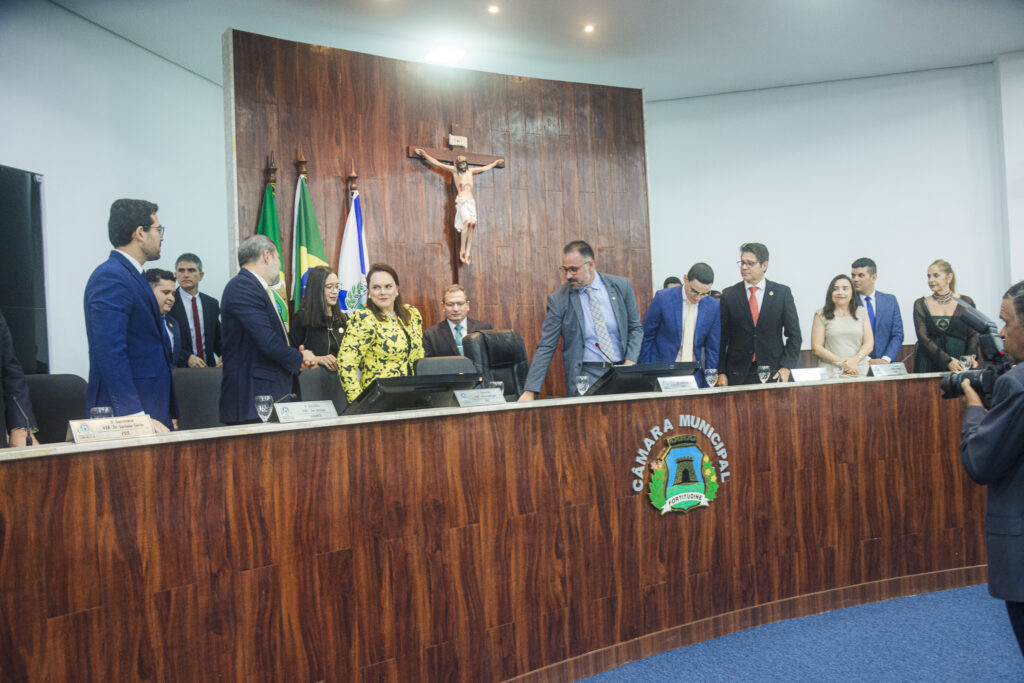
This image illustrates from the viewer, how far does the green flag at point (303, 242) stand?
17.3 ft

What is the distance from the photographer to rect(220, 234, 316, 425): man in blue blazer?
300 cm

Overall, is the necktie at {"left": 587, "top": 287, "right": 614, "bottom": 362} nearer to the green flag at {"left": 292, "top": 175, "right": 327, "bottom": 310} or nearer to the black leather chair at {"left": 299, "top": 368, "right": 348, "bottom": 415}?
the black leather chair at {"left": 299, "top": 368, "right": 348, "bottom": 415}

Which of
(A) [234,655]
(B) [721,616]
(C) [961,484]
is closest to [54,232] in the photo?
(A) [234,655]

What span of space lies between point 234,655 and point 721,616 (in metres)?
1.90

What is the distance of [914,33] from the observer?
6.45 m

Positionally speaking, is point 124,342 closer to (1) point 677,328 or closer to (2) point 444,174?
(1) point 677,328

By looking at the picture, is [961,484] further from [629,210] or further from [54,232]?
[54,232]

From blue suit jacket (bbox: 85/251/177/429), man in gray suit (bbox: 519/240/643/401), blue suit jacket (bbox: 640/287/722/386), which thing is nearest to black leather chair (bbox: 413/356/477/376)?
man in gray suit (bbox: 519/240/643/401)

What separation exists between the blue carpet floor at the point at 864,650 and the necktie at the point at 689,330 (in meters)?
1.69

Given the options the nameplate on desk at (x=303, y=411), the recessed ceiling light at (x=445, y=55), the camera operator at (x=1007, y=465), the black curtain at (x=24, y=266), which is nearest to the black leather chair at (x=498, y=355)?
the nameplate on desk at (x=303, y=411)

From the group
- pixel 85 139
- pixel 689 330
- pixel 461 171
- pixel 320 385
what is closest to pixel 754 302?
pixel 689 330

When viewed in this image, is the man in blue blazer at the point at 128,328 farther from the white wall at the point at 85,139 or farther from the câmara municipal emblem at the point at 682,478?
the white wall at the point at 85,139

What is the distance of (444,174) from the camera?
6.00m

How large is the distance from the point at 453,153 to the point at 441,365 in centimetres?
316
